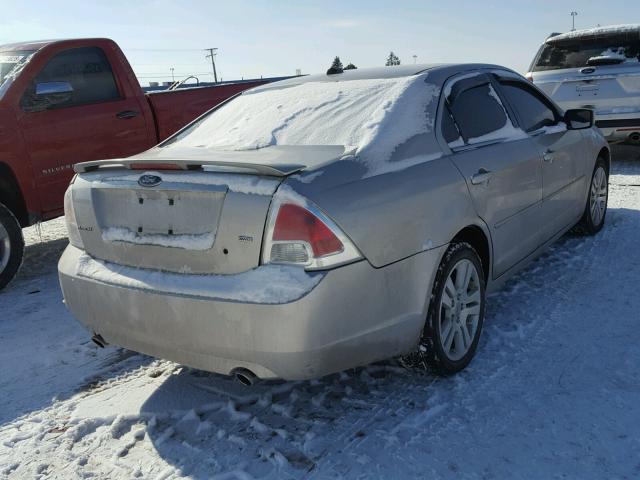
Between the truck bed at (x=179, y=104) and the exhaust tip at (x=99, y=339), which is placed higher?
the truck bed at (x=179, y=104)

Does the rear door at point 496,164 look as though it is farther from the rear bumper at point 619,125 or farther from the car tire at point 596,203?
the rear bumper at point 619,125

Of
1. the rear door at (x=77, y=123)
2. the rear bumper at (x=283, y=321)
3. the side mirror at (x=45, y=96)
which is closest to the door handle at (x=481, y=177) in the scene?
the rear bumper at (x=283, y=321)

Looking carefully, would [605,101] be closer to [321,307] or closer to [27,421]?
[321,307]

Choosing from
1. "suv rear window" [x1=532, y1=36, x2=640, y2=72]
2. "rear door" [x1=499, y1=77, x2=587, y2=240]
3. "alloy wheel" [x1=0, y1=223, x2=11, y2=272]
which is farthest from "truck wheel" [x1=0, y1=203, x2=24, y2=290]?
"suv rear window" [x1=532, y1=36, x2=640, y2=72]

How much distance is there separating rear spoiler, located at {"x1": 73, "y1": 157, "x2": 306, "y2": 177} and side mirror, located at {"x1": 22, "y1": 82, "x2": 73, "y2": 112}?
2640 millimetres

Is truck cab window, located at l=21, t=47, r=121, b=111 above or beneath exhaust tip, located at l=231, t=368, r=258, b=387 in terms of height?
above

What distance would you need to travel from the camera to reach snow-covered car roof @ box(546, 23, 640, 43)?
8523 millimetres

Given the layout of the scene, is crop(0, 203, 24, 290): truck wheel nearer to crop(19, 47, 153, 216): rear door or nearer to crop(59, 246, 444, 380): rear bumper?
crop(19, 47, 153, 216): rear door

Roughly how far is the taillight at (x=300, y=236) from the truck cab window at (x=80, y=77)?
12.7 feet

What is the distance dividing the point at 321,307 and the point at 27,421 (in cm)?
169

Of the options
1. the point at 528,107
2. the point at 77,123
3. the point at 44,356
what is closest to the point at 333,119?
the point at 528,107

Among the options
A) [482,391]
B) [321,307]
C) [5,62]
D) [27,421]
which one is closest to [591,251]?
[482,391]

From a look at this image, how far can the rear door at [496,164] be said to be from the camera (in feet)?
11.6

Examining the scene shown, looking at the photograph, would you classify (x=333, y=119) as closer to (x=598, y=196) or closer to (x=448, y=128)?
(x=448, y=128)
